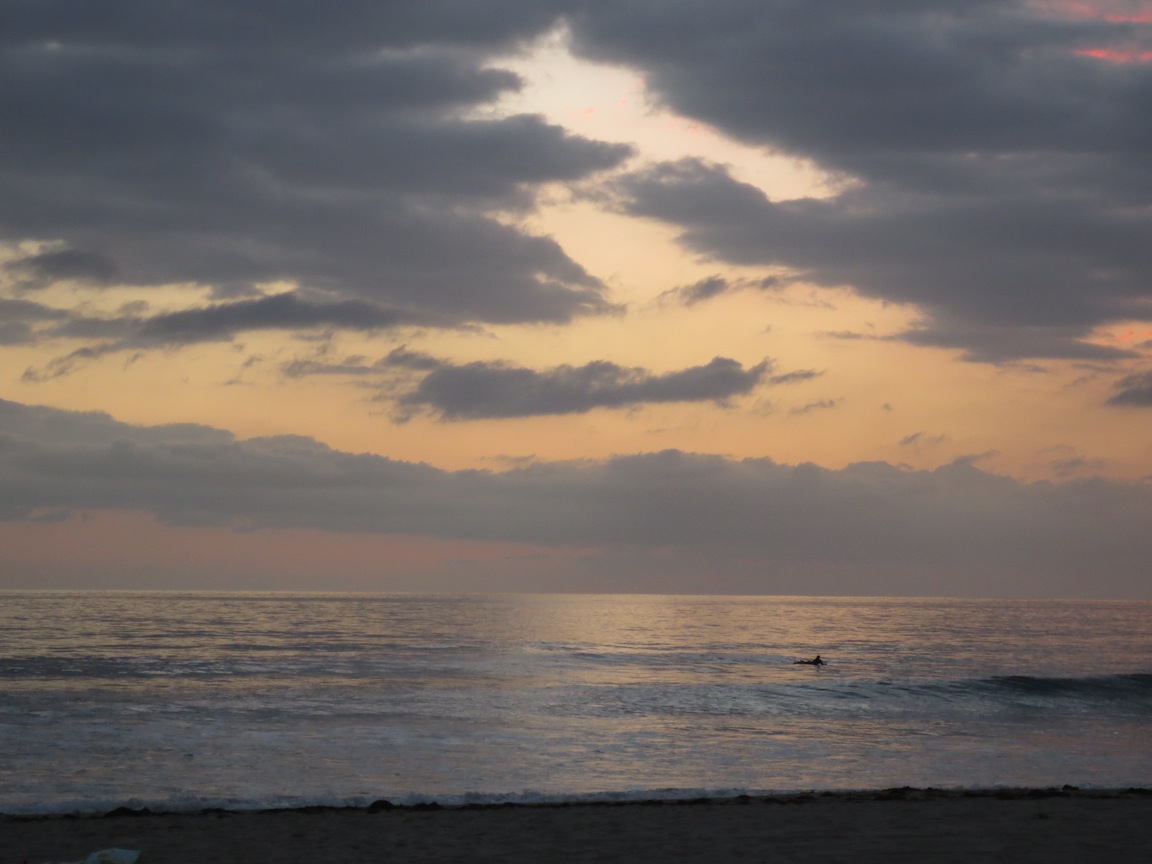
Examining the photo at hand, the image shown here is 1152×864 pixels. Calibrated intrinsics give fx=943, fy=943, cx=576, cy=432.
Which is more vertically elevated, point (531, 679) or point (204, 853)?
point (204, 853)

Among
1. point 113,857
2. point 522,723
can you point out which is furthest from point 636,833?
point 522,723

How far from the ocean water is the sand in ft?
6.40

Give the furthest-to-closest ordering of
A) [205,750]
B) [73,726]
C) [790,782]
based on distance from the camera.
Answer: [73,726] < [205,750] < [790,782]

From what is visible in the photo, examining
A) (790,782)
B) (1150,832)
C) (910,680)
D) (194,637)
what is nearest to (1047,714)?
(910,680)

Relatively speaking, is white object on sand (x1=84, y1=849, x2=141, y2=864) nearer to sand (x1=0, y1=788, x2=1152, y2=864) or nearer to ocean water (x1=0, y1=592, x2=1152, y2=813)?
sand (x1=0, y1=788, x2=1152, y2=864)

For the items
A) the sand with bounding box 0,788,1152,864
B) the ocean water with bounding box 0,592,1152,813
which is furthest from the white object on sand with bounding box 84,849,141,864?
the ocean water with bounding box 0,592,1152,813

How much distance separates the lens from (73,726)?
88.8ft

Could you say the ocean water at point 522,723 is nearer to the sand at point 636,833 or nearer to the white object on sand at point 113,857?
the sand at point 636,833

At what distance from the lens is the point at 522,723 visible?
29.7 metres

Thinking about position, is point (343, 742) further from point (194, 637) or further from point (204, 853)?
point (194, 637)

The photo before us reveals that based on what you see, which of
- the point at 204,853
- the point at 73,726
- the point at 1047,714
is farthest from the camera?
the point at 1047,714

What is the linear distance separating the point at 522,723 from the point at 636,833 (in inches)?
610

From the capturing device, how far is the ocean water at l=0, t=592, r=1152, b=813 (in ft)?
67.2

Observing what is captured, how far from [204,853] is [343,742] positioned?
1243cm
